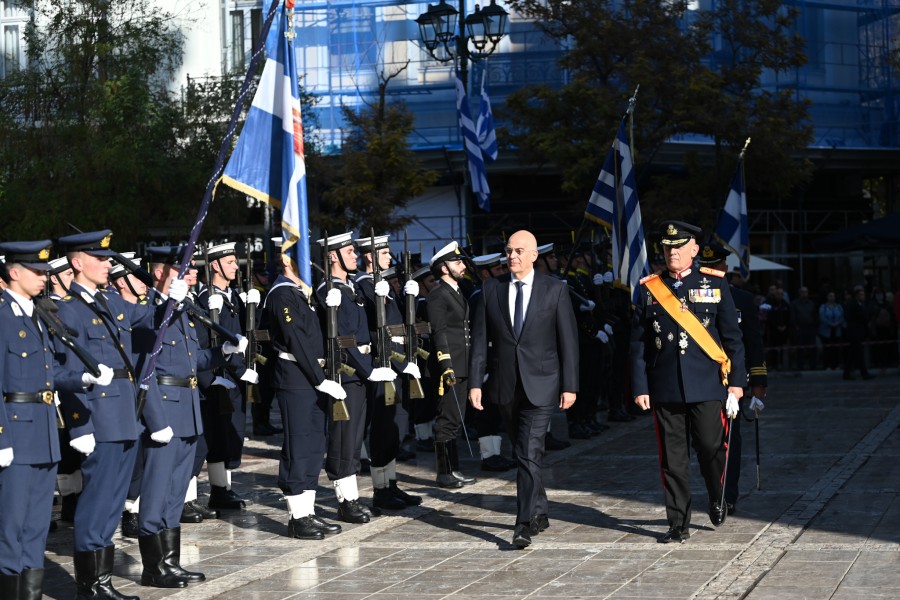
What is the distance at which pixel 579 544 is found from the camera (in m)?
9.29

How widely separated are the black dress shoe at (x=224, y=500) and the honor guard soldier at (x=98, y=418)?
10.6ft

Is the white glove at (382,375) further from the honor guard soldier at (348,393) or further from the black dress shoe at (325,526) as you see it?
the black dress shoe at (325,526)

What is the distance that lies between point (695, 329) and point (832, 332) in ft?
53.8

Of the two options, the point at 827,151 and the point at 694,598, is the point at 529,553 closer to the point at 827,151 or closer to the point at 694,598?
the point at 694,598

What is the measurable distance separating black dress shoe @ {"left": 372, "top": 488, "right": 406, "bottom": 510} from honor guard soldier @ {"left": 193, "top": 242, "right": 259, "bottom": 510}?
111 centimetres

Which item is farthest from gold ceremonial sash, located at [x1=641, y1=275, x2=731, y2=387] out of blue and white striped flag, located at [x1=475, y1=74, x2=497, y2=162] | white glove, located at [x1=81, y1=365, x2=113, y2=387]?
blue and white striped flag, located at [x1=475, y1=74, x2=497, y2=162]

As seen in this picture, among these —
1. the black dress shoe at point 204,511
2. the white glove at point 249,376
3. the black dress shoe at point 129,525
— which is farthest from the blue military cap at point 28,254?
the black dress shoe at point 204,511

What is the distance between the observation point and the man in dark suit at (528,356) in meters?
9.48

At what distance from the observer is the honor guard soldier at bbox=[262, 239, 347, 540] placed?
9.79 metres

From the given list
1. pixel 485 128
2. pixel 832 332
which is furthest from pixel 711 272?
pixel 832 332

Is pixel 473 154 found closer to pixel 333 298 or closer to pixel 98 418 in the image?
pixel 333 298

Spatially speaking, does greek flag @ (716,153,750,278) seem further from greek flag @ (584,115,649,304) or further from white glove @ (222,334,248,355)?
white glove @ (222,334,248,355)

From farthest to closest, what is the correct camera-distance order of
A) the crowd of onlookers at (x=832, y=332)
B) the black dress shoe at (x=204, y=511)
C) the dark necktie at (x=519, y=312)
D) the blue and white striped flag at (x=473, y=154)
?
the crowd of onlookers at (x=832, y=332) < the blue and white striped flag at (x=473, y=154) < the black dress shoe at (x=204, y=511) < the dark necktie at (x=519, y=312)

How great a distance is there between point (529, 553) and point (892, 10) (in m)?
30.7
